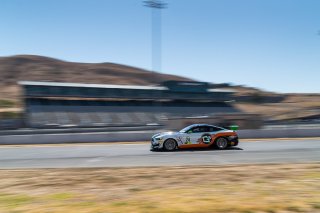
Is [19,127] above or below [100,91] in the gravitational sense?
below

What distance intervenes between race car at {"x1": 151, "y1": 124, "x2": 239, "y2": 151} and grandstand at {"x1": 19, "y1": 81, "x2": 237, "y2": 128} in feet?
104

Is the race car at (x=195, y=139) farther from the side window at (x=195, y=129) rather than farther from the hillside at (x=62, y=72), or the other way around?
the hillside at (x=62, y=72)

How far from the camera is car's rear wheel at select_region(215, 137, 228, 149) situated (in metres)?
16.5

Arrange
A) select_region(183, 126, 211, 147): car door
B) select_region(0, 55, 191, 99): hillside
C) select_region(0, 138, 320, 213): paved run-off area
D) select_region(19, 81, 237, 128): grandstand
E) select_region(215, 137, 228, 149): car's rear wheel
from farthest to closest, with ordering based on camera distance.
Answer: select_region(0, 55, 191, 99): hillside < select_region(19, 81, 237, 128): grandstand < select_region(215, 137, 228, 149): car's rear wheel < select_region(183, 126, 211, 147): car door < select_region(0, 138, 320, 213): paved run-off area

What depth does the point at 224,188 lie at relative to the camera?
719 cm

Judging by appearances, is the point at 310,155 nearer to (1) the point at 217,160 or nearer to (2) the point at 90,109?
(1) the point at 217,160

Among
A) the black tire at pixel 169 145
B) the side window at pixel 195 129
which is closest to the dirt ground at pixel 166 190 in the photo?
the black tire at pixel 169 145

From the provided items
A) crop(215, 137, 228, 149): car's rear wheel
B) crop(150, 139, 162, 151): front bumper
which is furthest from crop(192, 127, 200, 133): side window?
crop(150, 139, 162, 151): front bumper

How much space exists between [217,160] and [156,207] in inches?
280

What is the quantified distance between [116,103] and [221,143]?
46.2 meters

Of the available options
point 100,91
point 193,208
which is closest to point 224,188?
point 193,208

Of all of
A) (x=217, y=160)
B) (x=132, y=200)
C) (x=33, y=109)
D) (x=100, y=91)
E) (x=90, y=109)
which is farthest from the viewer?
(x=100, y=91)

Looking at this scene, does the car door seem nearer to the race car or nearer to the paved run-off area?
the race car

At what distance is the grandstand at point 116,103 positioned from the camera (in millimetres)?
52125
